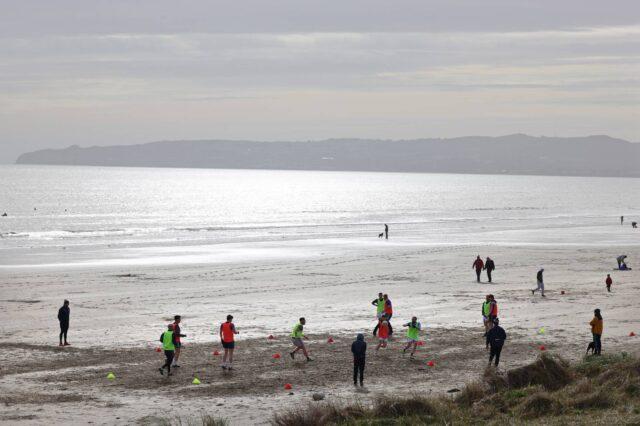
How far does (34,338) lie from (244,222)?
2962 inches

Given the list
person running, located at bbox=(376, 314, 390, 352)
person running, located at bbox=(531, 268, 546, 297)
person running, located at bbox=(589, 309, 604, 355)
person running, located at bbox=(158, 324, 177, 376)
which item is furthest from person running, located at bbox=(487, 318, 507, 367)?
person running, located at bbox=(531, 268, 546, 297)

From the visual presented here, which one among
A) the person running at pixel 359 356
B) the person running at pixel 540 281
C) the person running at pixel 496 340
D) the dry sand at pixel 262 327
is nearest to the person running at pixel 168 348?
the dry sand at pixel 262 327

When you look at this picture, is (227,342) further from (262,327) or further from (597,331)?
(597,331)

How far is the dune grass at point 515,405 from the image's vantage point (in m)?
14.2

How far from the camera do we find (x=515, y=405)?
15.1 meters

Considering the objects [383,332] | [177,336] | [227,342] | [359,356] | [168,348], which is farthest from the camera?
[383,332]

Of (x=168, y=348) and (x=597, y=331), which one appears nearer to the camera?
(x=168, y=348)

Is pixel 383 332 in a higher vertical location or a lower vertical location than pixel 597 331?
lower

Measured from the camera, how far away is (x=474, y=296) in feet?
107

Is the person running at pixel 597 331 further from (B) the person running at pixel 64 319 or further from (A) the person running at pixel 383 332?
(B) the person running at pixel 64 319

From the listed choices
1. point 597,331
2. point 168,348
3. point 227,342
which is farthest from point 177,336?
point 597,331

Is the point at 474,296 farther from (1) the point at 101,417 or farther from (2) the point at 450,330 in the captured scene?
(1) the point at 101,417

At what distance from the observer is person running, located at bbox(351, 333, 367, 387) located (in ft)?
59.4

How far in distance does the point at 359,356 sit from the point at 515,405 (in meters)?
4.06
